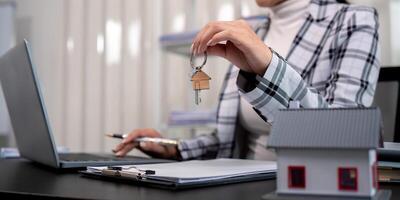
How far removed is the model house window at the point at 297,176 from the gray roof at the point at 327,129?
0.03 meters

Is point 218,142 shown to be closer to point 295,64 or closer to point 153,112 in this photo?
point 295,64

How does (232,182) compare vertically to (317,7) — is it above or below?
below

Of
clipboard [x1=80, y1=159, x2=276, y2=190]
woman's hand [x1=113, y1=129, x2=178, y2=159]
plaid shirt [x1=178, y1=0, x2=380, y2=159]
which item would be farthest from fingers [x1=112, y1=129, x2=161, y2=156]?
clipboard [x1=80, y1=159, x2=276, y2=190]

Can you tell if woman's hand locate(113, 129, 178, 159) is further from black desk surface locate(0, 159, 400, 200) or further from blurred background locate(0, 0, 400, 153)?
blurred background locate(0, 0, 400, 153)

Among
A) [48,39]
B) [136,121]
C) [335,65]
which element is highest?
[48,39]

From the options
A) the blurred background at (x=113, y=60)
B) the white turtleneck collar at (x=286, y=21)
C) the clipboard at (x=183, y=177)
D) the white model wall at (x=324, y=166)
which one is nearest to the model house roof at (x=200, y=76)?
the clipboard at (x=183, y=177)

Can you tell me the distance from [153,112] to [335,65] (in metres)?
1.21

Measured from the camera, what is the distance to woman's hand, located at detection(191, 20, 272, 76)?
661 mm

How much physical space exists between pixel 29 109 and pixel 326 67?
0.71m

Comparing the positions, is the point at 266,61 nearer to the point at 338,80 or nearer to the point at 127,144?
the point at 338,80

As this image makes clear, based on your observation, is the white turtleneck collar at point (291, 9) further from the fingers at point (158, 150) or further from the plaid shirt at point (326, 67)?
the fingers at point (158, 150)

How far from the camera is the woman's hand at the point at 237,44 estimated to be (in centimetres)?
66

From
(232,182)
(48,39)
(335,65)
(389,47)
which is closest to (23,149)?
(232,182)

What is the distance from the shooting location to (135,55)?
2.24 metres
